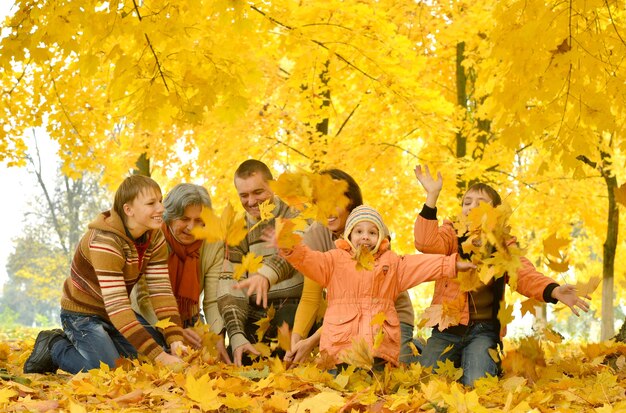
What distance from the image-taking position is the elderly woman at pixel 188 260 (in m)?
4.74

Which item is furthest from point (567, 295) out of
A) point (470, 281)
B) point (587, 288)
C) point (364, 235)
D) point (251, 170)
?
point (251, 170)

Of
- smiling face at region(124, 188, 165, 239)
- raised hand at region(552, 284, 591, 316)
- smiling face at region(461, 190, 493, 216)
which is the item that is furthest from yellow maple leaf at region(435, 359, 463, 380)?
smiling face at region(124, 188, 165, 239)

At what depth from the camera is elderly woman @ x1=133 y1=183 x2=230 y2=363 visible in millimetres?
4738

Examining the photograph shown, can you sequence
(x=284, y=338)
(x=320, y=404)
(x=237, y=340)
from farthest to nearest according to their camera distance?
1. (x=237, y=340)
2. (x=284, y=338)
3. (x=320, y=404)

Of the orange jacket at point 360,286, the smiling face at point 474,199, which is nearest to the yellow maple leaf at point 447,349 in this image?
the orange jacket at point 360,286

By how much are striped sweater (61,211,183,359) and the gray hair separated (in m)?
0.31

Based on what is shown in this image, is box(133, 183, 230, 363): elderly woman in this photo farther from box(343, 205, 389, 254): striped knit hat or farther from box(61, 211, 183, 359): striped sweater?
box(343, 205, 389, 254): striped knit hat

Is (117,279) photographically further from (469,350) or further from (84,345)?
(469,350)

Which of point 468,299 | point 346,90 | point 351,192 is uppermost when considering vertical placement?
point 346,90

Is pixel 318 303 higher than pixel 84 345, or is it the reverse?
pixel 318 303

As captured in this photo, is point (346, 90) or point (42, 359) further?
point (346, 90)

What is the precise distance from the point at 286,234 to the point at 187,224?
1379 millimetres

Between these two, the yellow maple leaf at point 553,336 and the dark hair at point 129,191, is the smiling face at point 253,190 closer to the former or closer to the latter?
the dark hair at point 129,191

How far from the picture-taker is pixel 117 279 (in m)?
4.11
